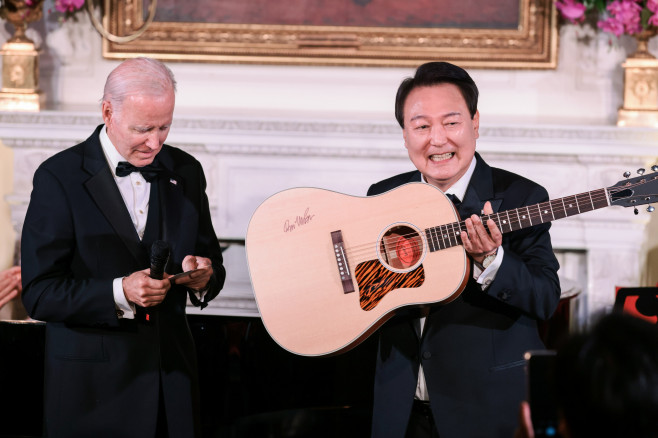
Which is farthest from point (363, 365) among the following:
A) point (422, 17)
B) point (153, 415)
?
point (422, 17)

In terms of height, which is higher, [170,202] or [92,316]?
[170,202]

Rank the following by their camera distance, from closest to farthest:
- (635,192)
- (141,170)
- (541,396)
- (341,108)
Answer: (541,396), (635,192), (141,170), (341,108)

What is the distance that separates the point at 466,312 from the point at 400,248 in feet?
0.90

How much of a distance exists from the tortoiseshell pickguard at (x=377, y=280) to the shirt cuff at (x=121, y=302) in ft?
2.23

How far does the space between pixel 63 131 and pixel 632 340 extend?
375cm

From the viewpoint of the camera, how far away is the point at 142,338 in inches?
91.7

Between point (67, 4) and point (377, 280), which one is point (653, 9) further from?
point (67, 4)

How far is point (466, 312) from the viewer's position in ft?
7.61

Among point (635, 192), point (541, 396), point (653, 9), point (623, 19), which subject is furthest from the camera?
point (623, 19)

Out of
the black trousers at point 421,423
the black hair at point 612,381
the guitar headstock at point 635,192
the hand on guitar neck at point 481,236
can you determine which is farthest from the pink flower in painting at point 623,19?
the black hair at point 612,381

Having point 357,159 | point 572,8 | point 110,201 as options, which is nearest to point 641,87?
point 572,8

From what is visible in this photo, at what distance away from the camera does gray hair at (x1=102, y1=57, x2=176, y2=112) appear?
231cm

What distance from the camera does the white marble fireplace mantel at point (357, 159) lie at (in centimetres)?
425

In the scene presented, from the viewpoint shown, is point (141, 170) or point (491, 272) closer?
point (491, 272)
